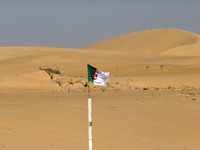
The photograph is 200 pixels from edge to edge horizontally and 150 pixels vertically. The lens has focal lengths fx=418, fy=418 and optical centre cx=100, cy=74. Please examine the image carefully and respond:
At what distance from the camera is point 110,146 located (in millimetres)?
8281

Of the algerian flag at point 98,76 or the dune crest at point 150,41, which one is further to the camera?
the dune crest at point 150,41

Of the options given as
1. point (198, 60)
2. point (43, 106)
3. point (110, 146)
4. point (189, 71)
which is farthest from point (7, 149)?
point (198, 60)

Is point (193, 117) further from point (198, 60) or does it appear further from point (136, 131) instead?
point (198, 60)

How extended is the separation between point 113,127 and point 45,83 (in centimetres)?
897

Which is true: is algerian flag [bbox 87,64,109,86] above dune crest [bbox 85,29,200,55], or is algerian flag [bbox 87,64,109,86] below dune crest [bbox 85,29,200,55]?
below

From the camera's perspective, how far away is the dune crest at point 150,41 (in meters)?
74.6

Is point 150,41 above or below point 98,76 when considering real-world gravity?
above

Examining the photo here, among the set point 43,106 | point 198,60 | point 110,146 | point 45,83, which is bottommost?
point 110,146

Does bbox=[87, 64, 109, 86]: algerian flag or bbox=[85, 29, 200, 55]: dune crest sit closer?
bbox=[87, 64, 109, 86]: algerian flag

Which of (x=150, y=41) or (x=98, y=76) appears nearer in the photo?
(x=98, y=76)

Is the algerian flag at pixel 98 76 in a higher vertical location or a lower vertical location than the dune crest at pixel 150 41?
lower

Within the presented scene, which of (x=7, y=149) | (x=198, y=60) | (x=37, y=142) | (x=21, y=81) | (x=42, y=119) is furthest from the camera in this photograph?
(x=198, y=60)

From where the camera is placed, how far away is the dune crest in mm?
74562

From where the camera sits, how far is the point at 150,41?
79.1 metres
